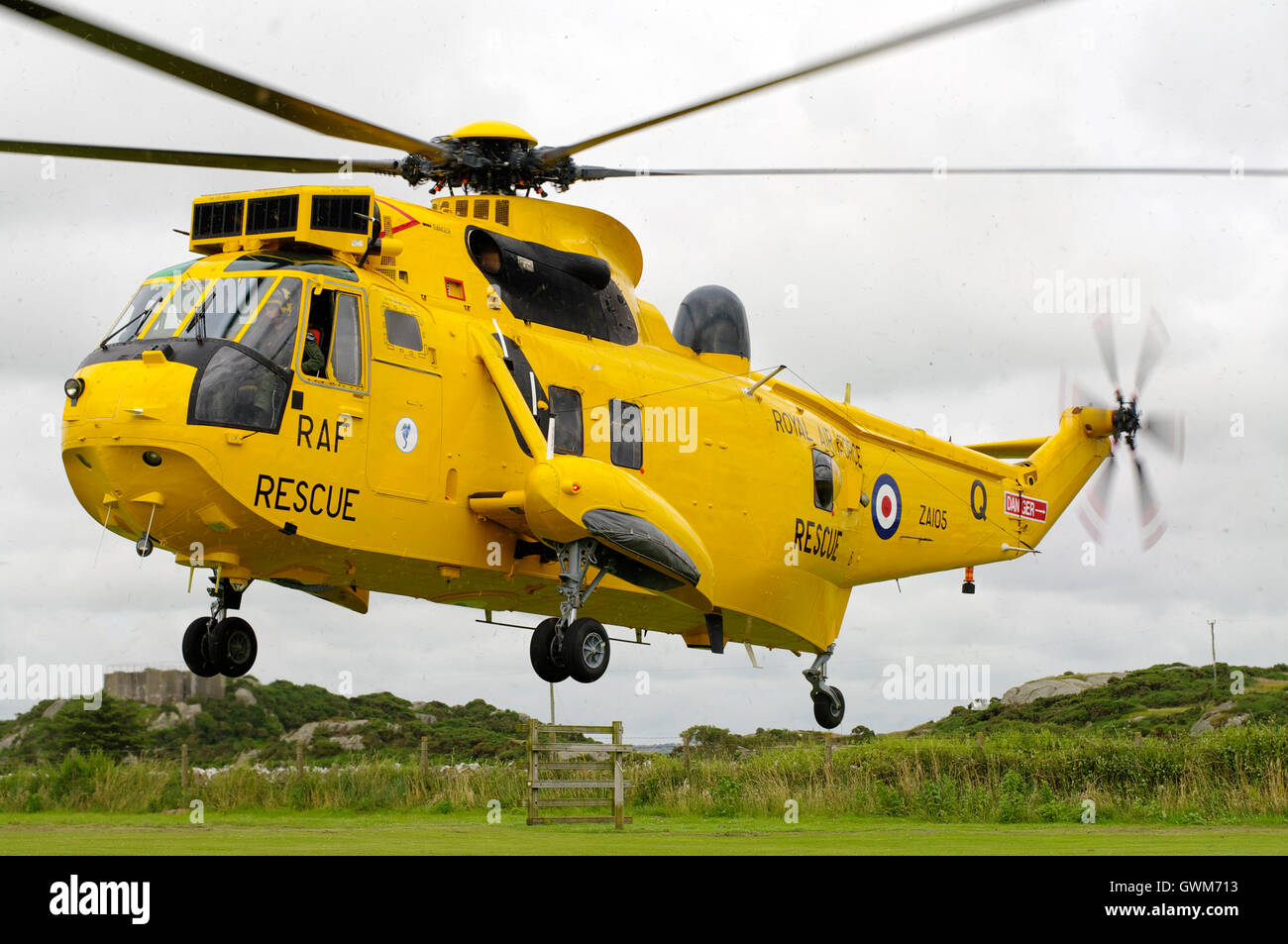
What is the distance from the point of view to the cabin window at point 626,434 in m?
18.1

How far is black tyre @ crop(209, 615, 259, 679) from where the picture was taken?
51.7ft

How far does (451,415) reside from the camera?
16.2 meters

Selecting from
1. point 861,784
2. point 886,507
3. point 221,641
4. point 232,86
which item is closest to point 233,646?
point 221,641

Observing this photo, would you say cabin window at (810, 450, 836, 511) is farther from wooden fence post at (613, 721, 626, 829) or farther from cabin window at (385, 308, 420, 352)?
cabin window at (385, 308, 420, 352)

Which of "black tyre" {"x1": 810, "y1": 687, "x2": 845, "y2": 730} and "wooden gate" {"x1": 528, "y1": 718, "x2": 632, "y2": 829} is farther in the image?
"wooden gate" {"x1": 528, "y1": 718, "x2": 632, "y2": 829}

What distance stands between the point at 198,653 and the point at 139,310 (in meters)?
3.84

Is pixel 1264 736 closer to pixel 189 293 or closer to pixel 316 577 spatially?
pixel 316 577

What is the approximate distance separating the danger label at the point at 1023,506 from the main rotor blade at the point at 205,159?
13.7m

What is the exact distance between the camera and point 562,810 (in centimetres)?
2942

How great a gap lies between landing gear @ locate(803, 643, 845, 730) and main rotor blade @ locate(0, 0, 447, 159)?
33.7 ft

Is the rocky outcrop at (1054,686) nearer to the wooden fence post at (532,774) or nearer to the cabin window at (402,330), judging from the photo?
the wooden fence post at (532,774)

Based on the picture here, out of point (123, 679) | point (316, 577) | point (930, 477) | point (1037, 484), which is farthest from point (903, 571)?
point (123, 679)

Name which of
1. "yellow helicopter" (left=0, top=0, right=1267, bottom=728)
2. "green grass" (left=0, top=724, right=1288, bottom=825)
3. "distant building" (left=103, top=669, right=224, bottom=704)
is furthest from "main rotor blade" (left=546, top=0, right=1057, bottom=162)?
"distant building" (left=103, top=669, right=224, bottom=704)

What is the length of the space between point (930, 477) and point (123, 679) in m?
24.8
